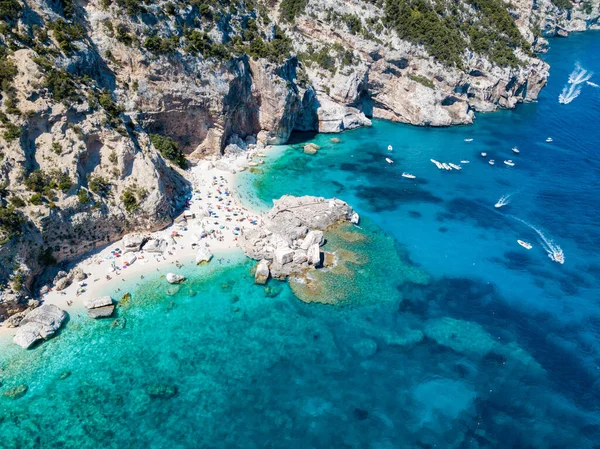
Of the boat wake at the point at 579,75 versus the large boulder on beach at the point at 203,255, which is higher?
the boat wake at the point at 579,75

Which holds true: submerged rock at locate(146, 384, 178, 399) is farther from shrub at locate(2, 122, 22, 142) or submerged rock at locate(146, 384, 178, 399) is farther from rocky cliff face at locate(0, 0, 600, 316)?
shrub at locate(2, 122, 22, 142)

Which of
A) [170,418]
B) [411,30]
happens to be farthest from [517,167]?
[170,418]

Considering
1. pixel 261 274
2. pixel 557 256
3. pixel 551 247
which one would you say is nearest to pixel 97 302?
pixel 261 274

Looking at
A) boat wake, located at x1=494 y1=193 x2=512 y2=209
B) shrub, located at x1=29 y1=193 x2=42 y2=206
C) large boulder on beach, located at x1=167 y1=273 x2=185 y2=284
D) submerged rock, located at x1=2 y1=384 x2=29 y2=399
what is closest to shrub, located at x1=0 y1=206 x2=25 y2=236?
shrub, located at x1=29 y1=193 x2=42 y2=206

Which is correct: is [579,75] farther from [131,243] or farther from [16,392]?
[16,392]

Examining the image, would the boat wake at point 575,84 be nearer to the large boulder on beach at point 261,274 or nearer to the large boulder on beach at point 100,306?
the large boulder on beach at point 261,274

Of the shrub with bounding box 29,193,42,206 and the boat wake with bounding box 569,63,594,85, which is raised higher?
the boat wake with bounding box 569,63,594,85

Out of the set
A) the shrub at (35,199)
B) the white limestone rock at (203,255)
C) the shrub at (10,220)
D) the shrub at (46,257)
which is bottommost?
the white limestone rock at (203,255)

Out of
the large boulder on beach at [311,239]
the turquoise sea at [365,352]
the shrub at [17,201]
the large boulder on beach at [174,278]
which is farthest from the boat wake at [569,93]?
the shrub at [17,201]
